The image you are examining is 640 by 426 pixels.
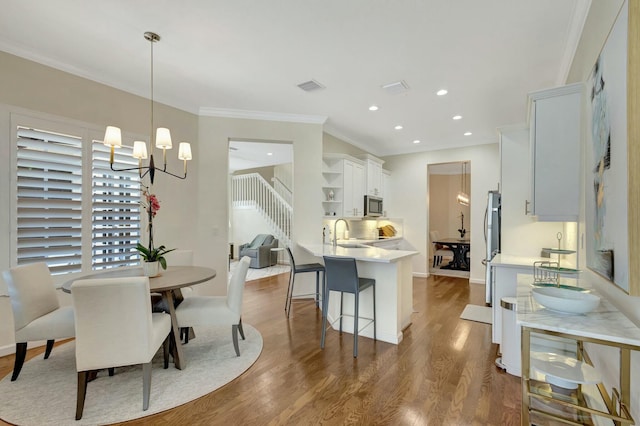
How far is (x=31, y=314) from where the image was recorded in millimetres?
2416

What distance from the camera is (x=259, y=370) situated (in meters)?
2.60

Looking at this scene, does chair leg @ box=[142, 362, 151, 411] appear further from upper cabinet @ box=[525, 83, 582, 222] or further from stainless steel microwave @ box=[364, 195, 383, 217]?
stainless steel microwave @ box=[364, 195, 383, 217]

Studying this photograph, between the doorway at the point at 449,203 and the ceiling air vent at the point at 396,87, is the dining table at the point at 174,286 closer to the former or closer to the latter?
the ceiling air vent at the point at 396,87

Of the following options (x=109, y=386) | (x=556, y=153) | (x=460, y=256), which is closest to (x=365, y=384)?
(x=109, y=386)

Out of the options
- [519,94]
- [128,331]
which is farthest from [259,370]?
[519,94]

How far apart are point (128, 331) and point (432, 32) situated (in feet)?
10.9

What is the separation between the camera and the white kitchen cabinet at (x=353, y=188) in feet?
17.8

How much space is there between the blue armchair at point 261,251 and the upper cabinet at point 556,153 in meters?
6.32

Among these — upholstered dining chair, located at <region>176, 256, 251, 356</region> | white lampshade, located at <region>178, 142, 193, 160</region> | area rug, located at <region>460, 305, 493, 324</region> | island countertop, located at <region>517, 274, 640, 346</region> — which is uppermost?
white lampshade, located at <region>178, 142, 193, 160</region>

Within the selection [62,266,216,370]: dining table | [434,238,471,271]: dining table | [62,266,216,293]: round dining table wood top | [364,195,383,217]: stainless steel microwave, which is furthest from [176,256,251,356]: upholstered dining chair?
[434,238,471,271]: dining table

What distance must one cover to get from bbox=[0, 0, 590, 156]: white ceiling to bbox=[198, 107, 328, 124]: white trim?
13 centimetres

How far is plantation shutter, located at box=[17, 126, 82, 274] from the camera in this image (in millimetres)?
2922

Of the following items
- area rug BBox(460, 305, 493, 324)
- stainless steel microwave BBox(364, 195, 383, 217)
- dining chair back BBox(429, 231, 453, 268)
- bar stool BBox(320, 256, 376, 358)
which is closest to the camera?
bar stool BBox(320, 256, 376, 358)

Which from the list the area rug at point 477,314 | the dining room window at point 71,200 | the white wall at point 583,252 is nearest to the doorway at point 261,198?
the dining room window at point 71,200
